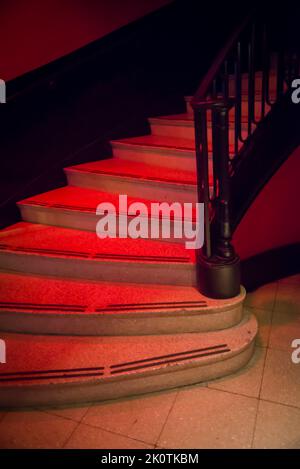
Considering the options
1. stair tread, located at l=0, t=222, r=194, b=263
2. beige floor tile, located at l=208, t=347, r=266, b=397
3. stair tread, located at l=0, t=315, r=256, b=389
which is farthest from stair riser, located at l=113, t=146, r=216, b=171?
beige floor tile, located at l=208, t=347, r=266, b=397

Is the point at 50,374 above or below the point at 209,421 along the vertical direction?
above

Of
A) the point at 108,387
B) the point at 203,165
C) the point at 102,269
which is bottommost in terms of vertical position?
the point at 108,387

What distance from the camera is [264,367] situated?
7.56 feet

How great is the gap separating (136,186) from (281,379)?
175cm

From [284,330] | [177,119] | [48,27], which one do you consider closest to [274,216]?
[284,330]

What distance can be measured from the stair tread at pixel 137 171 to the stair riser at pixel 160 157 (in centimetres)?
4

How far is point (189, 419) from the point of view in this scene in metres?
1.95

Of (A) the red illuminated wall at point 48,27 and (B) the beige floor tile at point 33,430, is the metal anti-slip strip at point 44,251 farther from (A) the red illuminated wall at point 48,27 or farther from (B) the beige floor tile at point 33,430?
(A) the red illuminated wall at point 48,27

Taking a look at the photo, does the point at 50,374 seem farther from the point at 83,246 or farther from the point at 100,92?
the point at 100,92

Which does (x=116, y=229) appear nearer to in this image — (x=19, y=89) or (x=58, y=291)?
(x=58, y=291)

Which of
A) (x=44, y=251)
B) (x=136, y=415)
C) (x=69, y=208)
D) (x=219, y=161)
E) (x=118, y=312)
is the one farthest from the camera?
(x=69, y=208)

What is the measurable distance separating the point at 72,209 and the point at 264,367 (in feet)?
5.81

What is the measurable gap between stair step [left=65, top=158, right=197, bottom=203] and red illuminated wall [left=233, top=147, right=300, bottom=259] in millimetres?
650

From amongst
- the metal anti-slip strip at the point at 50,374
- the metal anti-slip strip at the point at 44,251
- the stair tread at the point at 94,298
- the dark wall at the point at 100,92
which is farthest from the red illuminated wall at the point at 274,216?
the metal anti-slip strip at the point at 50,374
